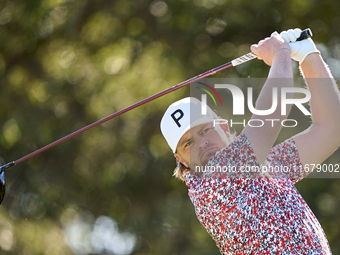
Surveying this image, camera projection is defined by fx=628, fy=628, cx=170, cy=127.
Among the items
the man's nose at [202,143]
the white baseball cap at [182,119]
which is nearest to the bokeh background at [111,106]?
the white baseball cap at [182,119]

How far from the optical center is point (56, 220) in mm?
5395

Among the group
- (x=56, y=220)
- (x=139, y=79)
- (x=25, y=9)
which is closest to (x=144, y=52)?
(x=139, y=79)

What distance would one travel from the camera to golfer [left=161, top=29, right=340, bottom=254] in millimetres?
1728

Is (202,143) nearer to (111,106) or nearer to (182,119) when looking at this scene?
(182,119)

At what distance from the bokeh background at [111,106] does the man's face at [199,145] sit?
2828mm

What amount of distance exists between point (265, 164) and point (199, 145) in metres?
0.24

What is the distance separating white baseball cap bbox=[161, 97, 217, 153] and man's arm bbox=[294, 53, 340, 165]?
325 mm

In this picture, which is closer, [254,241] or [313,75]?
[254,241]

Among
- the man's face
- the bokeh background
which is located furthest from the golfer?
the bokeh background

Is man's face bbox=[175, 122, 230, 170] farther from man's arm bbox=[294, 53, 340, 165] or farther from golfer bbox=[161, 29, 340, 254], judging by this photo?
man's arm bbox=[294, 53, 340, 165]

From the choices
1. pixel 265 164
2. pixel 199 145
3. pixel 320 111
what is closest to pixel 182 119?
pixel 199 145

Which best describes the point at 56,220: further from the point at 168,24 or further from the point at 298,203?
the point at 298,203

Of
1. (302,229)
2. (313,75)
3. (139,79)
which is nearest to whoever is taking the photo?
(302,229)

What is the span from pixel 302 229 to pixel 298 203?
9cm
